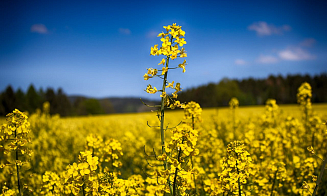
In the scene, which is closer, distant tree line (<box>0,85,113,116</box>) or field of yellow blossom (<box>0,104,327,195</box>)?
field of yellow blossom (<box>0,104,327,195</box>)

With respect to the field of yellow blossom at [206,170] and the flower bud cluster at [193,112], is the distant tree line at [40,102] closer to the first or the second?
the field of yellow blossom at [206,170]

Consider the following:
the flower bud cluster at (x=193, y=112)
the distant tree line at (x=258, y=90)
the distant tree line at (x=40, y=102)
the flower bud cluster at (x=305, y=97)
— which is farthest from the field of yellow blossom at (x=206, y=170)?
the distant tree line at (x=40, y=102)

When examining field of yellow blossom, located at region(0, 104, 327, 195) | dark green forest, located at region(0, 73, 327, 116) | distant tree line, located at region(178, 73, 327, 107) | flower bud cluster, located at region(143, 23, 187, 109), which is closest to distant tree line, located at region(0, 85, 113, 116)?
dark green forest, located at region(0, 73, 327, 116)

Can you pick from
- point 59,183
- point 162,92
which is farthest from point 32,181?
point 162,92

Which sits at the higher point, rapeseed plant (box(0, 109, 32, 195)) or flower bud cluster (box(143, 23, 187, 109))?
Answer: flower bud cluster (box(143, 23, 187, 109))

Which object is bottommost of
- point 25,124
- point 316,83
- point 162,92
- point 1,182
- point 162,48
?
point 1,182

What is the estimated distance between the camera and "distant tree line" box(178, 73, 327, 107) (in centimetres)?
4394

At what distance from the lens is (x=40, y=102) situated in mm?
51094

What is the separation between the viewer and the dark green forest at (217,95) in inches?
1772

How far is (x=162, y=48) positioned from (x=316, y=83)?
175 feet

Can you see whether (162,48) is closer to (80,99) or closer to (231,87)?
(231,87)

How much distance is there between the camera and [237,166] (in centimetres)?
277

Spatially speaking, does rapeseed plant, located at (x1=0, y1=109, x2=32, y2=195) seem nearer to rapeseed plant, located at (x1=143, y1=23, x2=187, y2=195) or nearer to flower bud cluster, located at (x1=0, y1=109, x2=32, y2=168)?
flower bud cluster, located at (x1=0, y1=109, x2=32, y2=168)

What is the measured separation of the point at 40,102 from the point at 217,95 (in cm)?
4049
